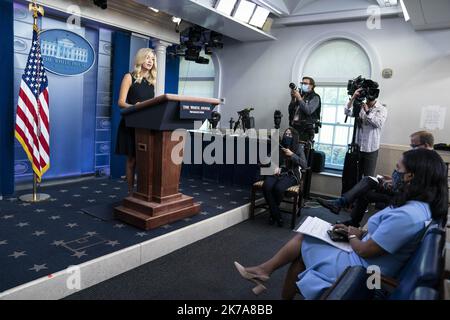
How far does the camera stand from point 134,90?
3.25 metres

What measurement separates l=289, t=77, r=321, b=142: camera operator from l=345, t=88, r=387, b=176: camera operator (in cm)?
51

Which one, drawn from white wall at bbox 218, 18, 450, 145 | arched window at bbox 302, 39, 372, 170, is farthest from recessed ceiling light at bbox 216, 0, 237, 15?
arched window at bbox 302, 39, 372, 170

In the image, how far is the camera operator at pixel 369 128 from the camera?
429cm

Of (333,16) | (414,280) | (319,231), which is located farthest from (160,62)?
(414,280)

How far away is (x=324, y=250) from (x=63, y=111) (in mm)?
3948

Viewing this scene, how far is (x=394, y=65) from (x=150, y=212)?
12.8 ft

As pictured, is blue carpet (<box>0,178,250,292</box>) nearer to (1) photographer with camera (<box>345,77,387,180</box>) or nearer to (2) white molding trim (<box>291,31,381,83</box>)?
(1) photographer with camera (<box>345,77,387,180</box>)

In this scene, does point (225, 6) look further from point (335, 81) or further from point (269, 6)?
point (335, 81)

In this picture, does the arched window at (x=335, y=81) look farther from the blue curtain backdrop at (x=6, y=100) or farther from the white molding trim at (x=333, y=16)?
the blue curtain backdrop at (x=6, y=100)

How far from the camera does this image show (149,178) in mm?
3008

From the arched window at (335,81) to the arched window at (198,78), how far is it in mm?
2053

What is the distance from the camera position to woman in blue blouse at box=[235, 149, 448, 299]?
1521mm

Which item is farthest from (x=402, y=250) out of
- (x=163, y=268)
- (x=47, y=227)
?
(x=47, y=227)

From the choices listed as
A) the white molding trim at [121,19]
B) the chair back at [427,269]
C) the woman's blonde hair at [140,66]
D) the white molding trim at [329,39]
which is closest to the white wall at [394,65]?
the white molding trim at [329,39]
